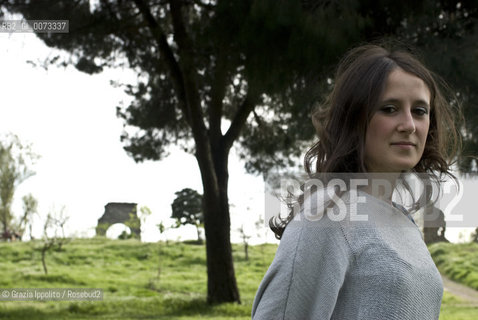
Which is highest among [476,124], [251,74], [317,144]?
[251,74]

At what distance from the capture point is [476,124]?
243 inches

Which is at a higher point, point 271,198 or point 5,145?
point 5,145

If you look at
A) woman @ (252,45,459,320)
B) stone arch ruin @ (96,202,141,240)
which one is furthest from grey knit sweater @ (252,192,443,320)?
stone arch ruin @ (96,202,141,240)

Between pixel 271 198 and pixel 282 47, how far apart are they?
504cm

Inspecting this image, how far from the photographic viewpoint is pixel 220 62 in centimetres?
760

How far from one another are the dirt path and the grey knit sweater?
10.6 m

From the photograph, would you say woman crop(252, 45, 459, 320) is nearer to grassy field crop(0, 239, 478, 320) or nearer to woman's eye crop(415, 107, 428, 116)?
woman's eye crop(415, 107, 428, 116)

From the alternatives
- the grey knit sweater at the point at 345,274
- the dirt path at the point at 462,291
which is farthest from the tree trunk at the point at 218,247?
the grey knit sweater at the point at 345,274

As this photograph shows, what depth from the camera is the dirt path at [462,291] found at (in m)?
11.0

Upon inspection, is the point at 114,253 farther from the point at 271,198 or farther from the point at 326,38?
the point at 271,198

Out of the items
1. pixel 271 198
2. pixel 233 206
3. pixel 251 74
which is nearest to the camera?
pixel 271 198

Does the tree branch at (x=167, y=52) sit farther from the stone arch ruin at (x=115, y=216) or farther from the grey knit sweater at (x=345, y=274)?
the stone arch ruin at (x=115, y=216)

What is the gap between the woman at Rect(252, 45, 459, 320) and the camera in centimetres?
97

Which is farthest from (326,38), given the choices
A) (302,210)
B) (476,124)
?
(302,210)
